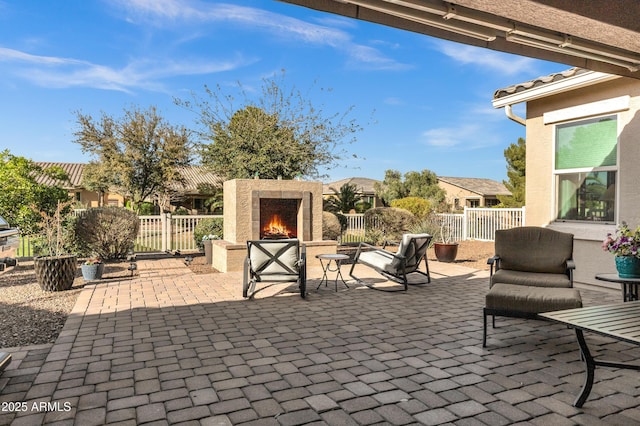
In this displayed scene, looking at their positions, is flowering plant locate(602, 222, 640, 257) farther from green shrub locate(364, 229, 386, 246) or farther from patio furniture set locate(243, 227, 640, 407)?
green shrub locate(364, 229, 386, 246)

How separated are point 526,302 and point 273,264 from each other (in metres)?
3.71

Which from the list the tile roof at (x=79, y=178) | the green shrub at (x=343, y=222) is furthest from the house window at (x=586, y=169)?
the tile roof at (x=79, y=178)

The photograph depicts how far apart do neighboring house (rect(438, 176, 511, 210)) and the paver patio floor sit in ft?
118

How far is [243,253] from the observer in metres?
9.20

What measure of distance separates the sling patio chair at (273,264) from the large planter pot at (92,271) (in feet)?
10.8

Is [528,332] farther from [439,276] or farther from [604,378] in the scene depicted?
[439,276]

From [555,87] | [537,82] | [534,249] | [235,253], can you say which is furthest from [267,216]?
[555,87]

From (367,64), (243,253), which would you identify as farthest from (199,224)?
(367,64)

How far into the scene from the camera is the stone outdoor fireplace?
30.3 ft

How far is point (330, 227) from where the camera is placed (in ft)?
48.2

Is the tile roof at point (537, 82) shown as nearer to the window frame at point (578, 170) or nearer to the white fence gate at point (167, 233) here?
the window frame at point (578, 170)

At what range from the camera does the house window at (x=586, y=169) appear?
6.86 metres

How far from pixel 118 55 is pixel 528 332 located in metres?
15.2

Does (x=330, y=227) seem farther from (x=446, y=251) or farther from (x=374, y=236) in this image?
(x=446, y=251)
